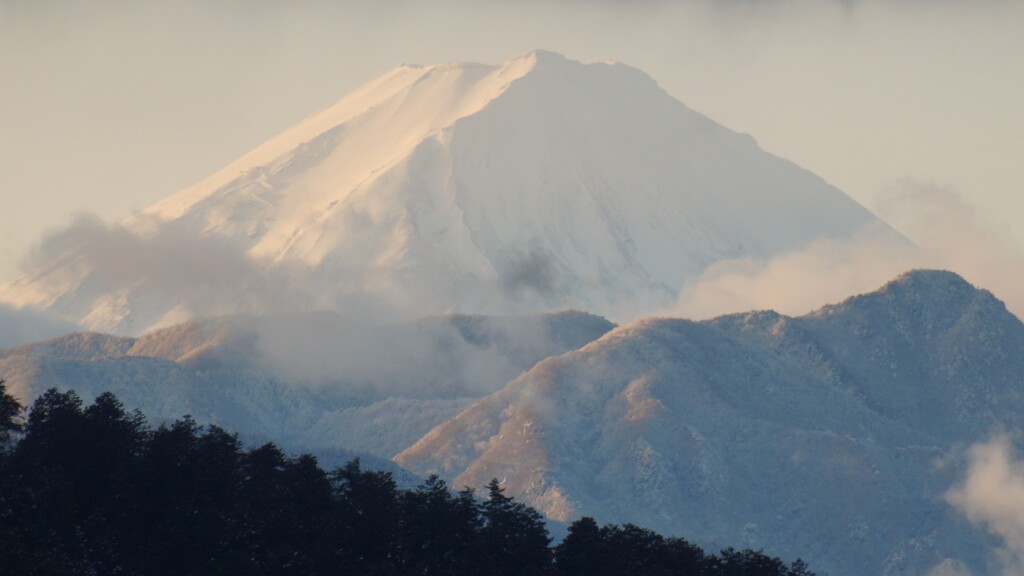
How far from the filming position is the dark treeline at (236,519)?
126812 mm

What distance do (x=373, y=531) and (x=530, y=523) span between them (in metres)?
12.4

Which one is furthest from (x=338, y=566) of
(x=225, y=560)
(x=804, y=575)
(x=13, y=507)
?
(x=804, y=575)

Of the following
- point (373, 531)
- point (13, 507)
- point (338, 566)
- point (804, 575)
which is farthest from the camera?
point (804, 575)

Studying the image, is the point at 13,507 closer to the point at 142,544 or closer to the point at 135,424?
the point at 142,544

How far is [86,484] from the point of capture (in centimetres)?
13625

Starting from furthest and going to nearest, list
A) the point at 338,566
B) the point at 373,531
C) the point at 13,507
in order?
the point at 373,531, the point at 338,566, the point at 13,507

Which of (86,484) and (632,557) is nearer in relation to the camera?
(86,484)

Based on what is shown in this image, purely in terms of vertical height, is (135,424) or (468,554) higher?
(135,424)

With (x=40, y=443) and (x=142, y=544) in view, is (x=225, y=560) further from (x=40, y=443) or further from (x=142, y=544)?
(x=40, y=443)

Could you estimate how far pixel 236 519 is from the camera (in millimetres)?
135375

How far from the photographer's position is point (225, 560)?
127 m

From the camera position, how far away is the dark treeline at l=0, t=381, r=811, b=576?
127 meters

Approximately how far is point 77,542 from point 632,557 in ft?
129

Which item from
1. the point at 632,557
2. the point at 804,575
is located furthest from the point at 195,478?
the point at 804,575
